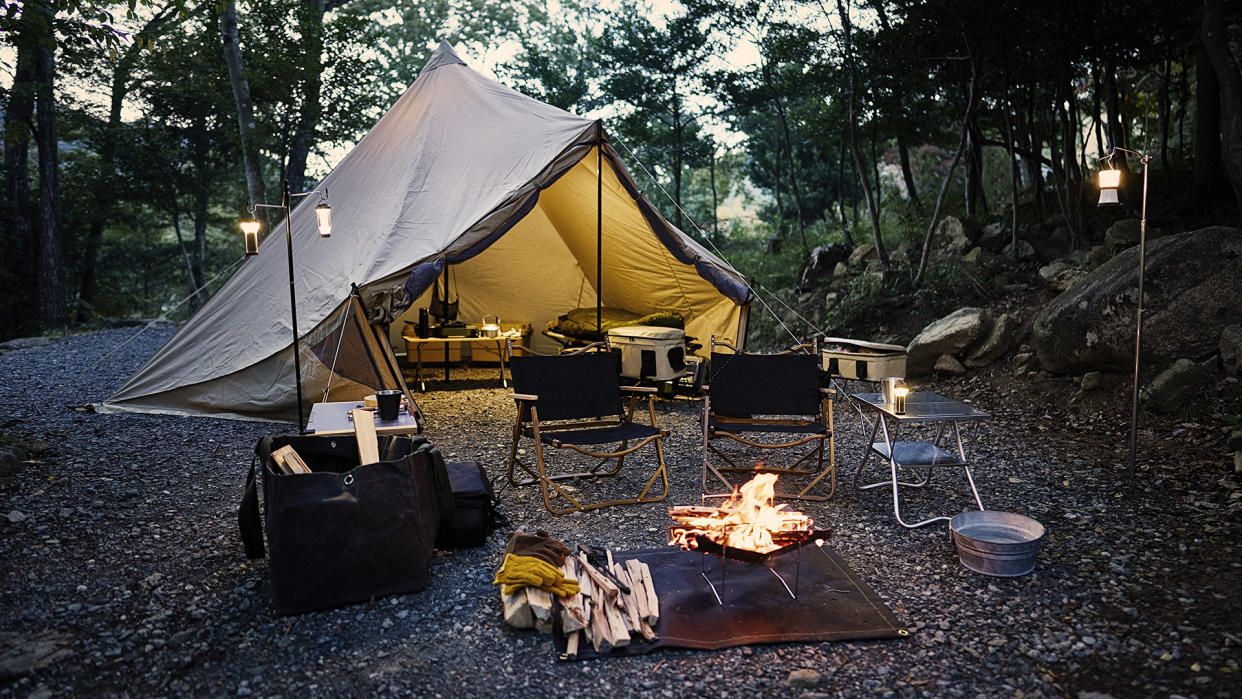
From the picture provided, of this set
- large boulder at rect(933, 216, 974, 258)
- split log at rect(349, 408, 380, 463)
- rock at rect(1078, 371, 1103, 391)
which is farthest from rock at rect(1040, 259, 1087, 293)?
split log at rect(349, 408, 380, 463)

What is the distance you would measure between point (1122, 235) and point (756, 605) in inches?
217

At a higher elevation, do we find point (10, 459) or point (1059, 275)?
point (1059, 275)

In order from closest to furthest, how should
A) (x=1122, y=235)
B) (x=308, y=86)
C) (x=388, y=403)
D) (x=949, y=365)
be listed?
(x=388, y=403) → (x=949, y=365) → (x=1122, y=235) → (x=308, y=86)

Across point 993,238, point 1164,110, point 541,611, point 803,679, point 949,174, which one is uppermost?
point 1164,110

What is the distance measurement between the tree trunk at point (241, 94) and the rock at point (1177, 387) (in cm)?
927

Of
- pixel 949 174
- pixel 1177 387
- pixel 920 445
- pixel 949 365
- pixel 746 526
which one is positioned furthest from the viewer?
pixel 949 174

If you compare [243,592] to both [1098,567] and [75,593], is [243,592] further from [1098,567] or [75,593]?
[1098,567]

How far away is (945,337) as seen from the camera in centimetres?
643

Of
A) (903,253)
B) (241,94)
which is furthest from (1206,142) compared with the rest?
(241,94)

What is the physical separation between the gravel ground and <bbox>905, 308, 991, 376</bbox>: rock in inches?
71.3

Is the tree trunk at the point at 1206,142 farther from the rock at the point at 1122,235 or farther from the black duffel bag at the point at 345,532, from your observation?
the black duffel bag at the point at 345,532

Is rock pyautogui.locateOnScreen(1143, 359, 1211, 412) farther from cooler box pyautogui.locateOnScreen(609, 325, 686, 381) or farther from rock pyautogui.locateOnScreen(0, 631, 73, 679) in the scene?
rock pyautogui.locateOnScreen(0, 631, 73, 679)

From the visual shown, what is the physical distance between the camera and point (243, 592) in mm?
2848

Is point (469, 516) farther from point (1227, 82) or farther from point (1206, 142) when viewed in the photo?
point (1206, 142)
